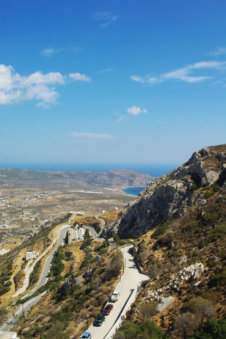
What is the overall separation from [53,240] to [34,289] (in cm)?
2840

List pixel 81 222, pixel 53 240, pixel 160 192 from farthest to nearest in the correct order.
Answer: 1. pixel 81 222
2. pixel 53 240
3. pixel 160 192

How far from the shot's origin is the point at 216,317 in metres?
14.6

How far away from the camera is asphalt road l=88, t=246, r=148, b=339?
734 inches

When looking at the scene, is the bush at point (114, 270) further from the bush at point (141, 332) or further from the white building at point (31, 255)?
the white building at point (31, 255)

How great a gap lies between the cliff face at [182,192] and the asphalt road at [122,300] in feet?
55.1

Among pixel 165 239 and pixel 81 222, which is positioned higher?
pixel 165 239

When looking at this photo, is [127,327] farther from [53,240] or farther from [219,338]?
[53,240]

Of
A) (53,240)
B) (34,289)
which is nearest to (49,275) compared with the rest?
(34,289)

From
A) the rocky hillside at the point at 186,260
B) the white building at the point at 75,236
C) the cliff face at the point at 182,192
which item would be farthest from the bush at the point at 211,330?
the white building at the point at 75,236

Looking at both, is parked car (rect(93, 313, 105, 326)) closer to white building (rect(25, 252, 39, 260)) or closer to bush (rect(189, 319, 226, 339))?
bush (rect(189, 319, 226, 339))

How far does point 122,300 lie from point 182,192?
2942 cm

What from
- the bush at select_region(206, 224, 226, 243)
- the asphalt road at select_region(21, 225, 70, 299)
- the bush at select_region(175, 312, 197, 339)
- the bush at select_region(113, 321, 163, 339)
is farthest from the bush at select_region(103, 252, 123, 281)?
the asphalt road at select_region(21, 225, 70, 299)

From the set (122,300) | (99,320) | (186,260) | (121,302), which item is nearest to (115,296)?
(122,300)

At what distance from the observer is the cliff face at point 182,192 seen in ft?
152
